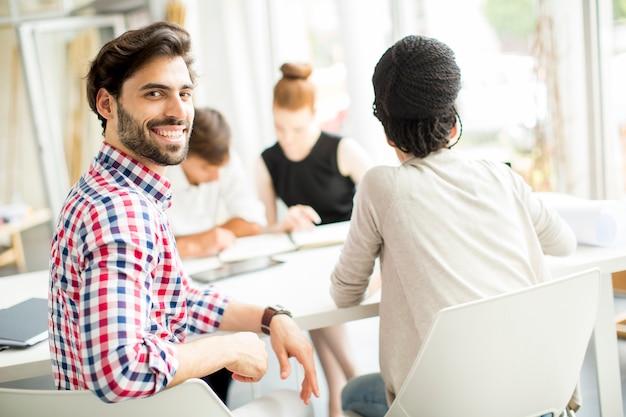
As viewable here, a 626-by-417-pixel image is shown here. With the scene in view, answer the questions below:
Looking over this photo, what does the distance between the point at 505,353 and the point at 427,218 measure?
0.30 meters

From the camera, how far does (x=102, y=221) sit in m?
0.96

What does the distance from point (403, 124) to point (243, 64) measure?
332 centimetres

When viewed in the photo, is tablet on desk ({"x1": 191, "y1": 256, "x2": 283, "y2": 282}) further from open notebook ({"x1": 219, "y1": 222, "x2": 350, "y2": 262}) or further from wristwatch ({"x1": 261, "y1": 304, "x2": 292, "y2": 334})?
wristwatch ({"x1": 261, "y1": 304, "x2": 292, "y2": 334})

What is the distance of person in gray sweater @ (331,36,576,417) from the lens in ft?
4.12

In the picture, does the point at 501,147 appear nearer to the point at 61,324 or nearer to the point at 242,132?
the point at 242,132

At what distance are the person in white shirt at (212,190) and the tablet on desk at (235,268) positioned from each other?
0.39 meters

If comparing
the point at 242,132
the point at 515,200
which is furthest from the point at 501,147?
the point at 515,200

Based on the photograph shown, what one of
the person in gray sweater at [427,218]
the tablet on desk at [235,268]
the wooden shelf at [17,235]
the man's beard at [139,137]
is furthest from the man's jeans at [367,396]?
the wooden shelf at [17,235]

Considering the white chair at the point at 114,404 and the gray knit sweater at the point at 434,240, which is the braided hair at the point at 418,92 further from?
the white chair at the point at 114,404

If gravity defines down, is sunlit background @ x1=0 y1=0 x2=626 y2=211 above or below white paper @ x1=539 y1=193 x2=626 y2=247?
above

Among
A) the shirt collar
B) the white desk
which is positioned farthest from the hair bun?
the shirt collar

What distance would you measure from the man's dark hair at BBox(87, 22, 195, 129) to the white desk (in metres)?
0.61

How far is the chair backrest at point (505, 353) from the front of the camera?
1.08 meters

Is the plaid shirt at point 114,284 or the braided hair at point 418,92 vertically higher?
the braided hair at point 418,92
